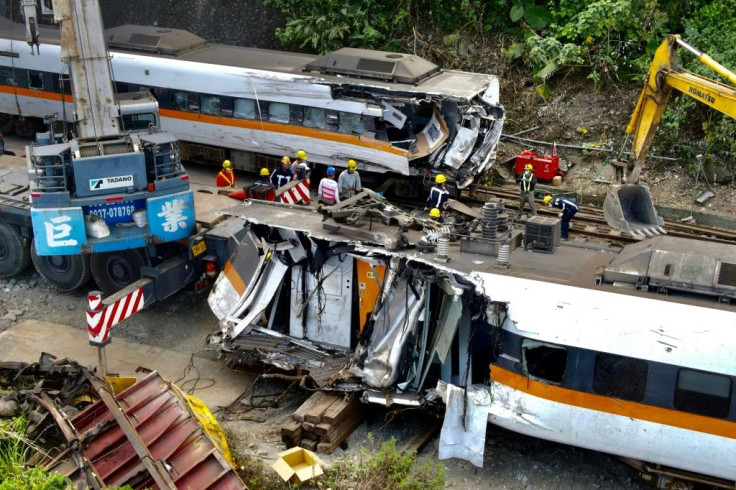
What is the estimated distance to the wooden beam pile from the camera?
10.6 m

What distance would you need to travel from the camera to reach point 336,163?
18.1 metres

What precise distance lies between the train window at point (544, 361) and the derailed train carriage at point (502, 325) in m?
0.02

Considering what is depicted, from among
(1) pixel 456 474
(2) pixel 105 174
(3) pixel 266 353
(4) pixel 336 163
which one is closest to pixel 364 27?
(4) pixel 336 163

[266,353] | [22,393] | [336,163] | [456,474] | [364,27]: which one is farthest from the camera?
[364,27]

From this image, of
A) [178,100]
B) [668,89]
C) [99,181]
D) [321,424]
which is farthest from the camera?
[178,100]

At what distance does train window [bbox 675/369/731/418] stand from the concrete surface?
569cm

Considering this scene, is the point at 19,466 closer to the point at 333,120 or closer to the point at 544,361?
the point at 544,361

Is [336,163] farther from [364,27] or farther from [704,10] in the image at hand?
[704,10]

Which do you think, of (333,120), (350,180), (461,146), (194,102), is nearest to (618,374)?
(350,180)

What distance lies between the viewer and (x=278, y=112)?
60.0 ft

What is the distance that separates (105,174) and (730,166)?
1246 cm

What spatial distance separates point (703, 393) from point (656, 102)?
581 centimetres

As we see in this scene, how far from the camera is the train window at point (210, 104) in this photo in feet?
61.5

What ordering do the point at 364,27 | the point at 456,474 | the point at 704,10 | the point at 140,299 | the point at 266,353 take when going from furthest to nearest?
the point at 364,27 < the point at 704,10 < the point at 140,299 < the point at 266,353 < the point at 456,474
